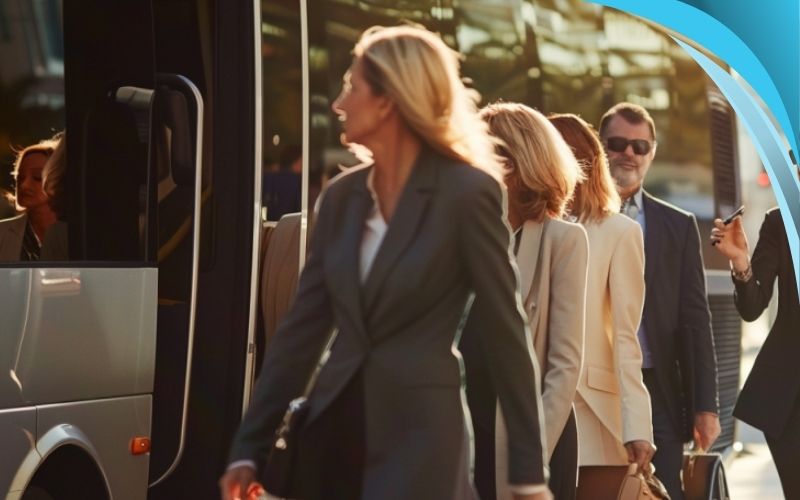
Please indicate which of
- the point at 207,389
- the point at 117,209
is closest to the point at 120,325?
the point at 117,209

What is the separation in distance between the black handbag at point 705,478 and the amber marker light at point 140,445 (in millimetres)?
2193

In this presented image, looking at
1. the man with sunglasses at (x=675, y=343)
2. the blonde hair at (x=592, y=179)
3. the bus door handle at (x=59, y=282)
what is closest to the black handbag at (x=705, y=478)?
the man with sunglasses at (x=675, y=343)

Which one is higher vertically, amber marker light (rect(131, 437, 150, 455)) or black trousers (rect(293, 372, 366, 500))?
black trousers (rect(293, 372, 366, 500))

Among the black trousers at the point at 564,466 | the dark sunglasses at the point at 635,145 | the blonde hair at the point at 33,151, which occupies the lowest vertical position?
the black trousers at the point at 564,466

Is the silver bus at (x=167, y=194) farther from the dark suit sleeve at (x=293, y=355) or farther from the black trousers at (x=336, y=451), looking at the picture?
the black trousers at (x=336, y=451)

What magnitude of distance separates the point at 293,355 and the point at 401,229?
0.41 meters

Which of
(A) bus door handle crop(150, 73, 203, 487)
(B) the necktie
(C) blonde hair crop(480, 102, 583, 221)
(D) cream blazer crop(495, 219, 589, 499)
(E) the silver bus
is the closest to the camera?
(D) cream blazer crop(495, 219, 589, 499)

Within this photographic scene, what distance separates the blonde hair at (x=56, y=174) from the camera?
7.03 m

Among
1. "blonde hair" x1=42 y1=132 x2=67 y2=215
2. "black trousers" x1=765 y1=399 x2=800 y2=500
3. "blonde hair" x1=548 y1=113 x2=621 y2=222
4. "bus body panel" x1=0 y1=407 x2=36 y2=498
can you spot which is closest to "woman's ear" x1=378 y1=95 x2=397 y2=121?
"bus body panel" x1=0 y1=407 x2=36 y2=498

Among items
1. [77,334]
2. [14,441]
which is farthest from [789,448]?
[14,441]

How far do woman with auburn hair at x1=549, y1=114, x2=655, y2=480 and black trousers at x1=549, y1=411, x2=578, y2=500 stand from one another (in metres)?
0.86

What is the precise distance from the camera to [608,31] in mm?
12305

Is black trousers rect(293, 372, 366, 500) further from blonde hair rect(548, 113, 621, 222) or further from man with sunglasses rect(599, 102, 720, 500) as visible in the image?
man with sunglasses rect(599, 102, 720, 500)

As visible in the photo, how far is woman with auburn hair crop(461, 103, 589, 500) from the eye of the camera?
6.54 metres
